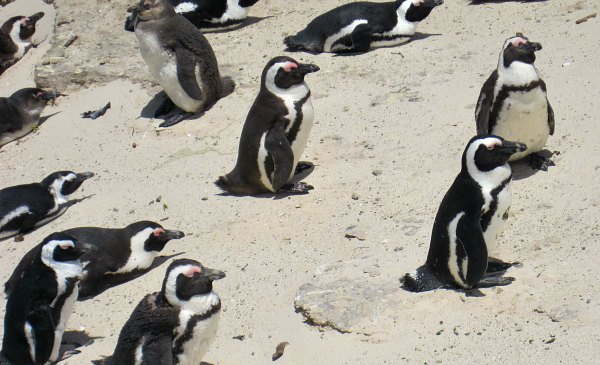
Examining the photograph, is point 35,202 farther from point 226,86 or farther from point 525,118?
point 525,118

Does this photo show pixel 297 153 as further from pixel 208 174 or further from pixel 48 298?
pixel 48 298

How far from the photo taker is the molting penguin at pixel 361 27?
10586 millimetres

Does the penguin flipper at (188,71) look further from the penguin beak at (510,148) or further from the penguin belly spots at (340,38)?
the penguin beak at (510,148)

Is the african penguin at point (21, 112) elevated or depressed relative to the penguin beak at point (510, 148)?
depressed

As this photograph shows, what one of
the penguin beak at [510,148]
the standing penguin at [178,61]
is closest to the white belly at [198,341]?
the penguin beak at [510,148]

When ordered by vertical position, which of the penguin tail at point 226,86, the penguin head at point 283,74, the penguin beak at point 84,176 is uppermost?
the penguin head at point 283,74

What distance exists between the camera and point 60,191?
8969 mm

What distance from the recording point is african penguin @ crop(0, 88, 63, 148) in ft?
34.6

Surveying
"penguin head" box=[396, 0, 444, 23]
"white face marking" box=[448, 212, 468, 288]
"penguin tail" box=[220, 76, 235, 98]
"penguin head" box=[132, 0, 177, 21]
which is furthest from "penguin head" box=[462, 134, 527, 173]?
"penguin head" box=[132, 0, 177, 21]

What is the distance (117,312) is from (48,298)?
722 millimetres

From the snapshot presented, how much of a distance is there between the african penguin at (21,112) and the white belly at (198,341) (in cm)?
517

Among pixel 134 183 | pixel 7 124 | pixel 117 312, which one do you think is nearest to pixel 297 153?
pixel 134 183

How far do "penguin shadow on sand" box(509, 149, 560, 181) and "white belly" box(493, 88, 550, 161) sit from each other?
0.46 ft

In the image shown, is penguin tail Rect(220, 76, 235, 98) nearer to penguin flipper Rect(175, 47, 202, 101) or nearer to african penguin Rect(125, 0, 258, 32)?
penguin flipper Rect(175, 47, 202, 101)
